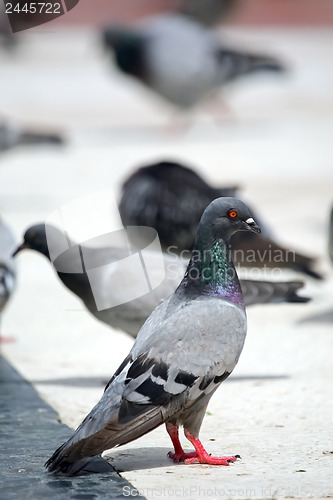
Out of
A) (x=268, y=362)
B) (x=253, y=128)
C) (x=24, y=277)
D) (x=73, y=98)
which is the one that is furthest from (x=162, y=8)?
(x=268, y=362)

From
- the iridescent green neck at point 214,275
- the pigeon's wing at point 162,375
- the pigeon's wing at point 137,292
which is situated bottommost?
the pigeon's wing at point 137,292

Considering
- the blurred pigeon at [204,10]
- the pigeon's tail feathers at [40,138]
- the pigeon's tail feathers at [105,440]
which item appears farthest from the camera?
the blurred pigeon at [204,10]

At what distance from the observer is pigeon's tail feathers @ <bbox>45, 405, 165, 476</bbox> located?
336cm

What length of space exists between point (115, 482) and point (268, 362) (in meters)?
1.98

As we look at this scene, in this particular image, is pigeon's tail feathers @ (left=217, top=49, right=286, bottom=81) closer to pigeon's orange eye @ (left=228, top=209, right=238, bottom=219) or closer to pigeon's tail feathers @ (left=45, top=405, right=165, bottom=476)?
pigeon's orange eye @ (left=228, top=209, right=238, bottom=219)

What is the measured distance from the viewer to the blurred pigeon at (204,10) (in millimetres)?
22078

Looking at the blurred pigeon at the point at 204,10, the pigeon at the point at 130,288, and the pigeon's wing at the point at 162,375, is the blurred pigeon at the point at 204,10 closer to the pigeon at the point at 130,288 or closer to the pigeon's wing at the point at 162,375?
the pigeon at the point at 130,288

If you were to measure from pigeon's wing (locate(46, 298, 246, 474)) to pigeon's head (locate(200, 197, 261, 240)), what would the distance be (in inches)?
11.4

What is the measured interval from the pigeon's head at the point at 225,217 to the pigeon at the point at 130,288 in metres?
1.06

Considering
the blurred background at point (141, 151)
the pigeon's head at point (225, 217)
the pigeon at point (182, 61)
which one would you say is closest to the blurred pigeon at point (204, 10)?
the blurred background at point (141, 151)

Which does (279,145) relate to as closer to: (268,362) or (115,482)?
(268,362)

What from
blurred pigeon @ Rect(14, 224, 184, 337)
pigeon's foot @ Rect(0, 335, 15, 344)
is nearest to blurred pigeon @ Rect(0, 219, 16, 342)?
pigeon's foot @ Rect(0, 335, 15, 344)

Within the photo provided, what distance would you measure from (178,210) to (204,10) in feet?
55.1

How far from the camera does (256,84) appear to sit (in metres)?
20.4
